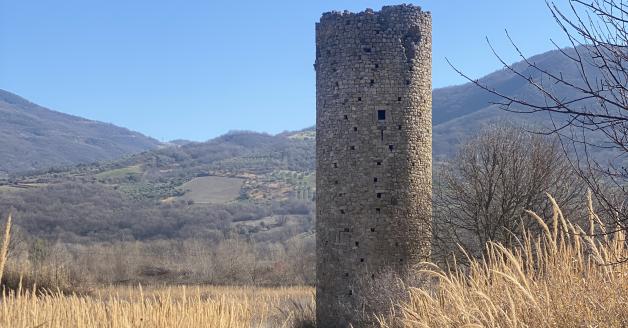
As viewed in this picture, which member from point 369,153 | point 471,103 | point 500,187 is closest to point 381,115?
point 369,153

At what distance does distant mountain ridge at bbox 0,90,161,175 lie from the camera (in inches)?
5433

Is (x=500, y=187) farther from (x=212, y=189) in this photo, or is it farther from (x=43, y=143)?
(x=43, y=143)

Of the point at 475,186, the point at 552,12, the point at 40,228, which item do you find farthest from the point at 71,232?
the point at 552,12

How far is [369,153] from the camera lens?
16203 mm

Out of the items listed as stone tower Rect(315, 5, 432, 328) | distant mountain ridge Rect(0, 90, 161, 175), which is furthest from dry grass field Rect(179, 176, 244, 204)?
stone tower Rect(315, 5, 432, 328)

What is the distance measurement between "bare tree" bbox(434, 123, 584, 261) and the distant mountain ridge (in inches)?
4610

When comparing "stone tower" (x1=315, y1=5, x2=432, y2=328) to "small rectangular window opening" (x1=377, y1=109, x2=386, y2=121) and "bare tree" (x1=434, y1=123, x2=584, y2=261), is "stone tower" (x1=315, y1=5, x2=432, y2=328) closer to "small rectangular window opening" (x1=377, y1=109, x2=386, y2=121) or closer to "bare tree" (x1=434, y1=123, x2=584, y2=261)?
"small rectangular window opening" (x1=377, y1=109, x2=386, y2=121)

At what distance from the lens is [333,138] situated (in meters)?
16.5

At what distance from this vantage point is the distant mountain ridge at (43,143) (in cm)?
13800

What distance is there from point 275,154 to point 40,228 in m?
56.5

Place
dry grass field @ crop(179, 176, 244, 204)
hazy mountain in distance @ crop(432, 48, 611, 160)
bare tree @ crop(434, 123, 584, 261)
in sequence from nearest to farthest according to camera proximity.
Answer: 1. bare tree @ crop(434, 123, 584, 261)
2. hazy mountain in distance @ crop(432, 48, 611, 160)
3. dry grass field @ crop(179, 176, 244, 204)

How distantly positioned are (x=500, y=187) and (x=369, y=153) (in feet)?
14.8

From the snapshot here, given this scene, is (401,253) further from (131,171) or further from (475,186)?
(131,171)

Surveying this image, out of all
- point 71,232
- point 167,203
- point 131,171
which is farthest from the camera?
point 131,171
